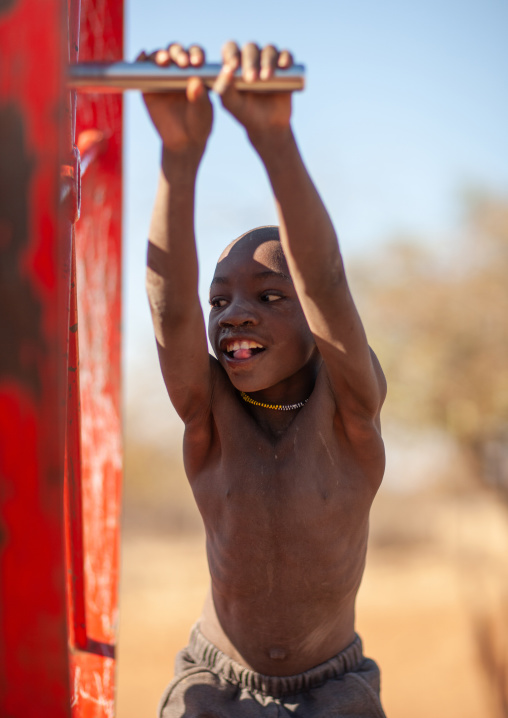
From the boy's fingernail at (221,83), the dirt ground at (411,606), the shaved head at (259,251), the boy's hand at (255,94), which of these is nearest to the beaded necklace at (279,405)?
the shaved head at (259,251)

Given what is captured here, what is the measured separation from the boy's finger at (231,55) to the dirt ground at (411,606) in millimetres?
7919

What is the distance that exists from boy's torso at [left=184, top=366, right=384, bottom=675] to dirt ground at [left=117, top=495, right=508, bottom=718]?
6909mm

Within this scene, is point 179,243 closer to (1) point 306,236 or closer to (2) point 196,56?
(1) point 306,236

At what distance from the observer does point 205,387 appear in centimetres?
158

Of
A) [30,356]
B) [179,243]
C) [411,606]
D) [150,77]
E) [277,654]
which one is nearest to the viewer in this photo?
[30,356]

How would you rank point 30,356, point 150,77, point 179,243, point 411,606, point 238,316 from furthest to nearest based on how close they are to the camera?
→ point 411,606 → point 238,316 → point 179,243 → point 150,77 → point 30,356

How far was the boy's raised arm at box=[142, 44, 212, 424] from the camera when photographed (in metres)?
1.22

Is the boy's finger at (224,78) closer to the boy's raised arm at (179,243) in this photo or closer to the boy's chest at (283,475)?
the boy's raised arm at (179,243)

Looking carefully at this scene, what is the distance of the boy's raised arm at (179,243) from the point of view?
1217mm

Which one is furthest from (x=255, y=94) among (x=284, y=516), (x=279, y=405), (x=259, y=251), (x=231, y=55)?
(x=284, y=516)

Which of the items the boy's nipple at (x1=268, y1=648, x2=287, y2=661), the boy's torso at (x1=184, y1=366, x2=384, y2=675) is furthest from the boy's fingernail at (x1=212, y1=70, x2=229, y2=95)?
the boy's nipple at (x1=268, y1=648, x2=287, y2=661)

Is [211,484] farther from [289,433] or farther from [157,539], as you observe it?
Result: [157,539]

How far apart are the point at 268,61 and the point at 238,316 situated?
0.58m

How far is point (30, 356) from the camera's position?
90 centimetres
